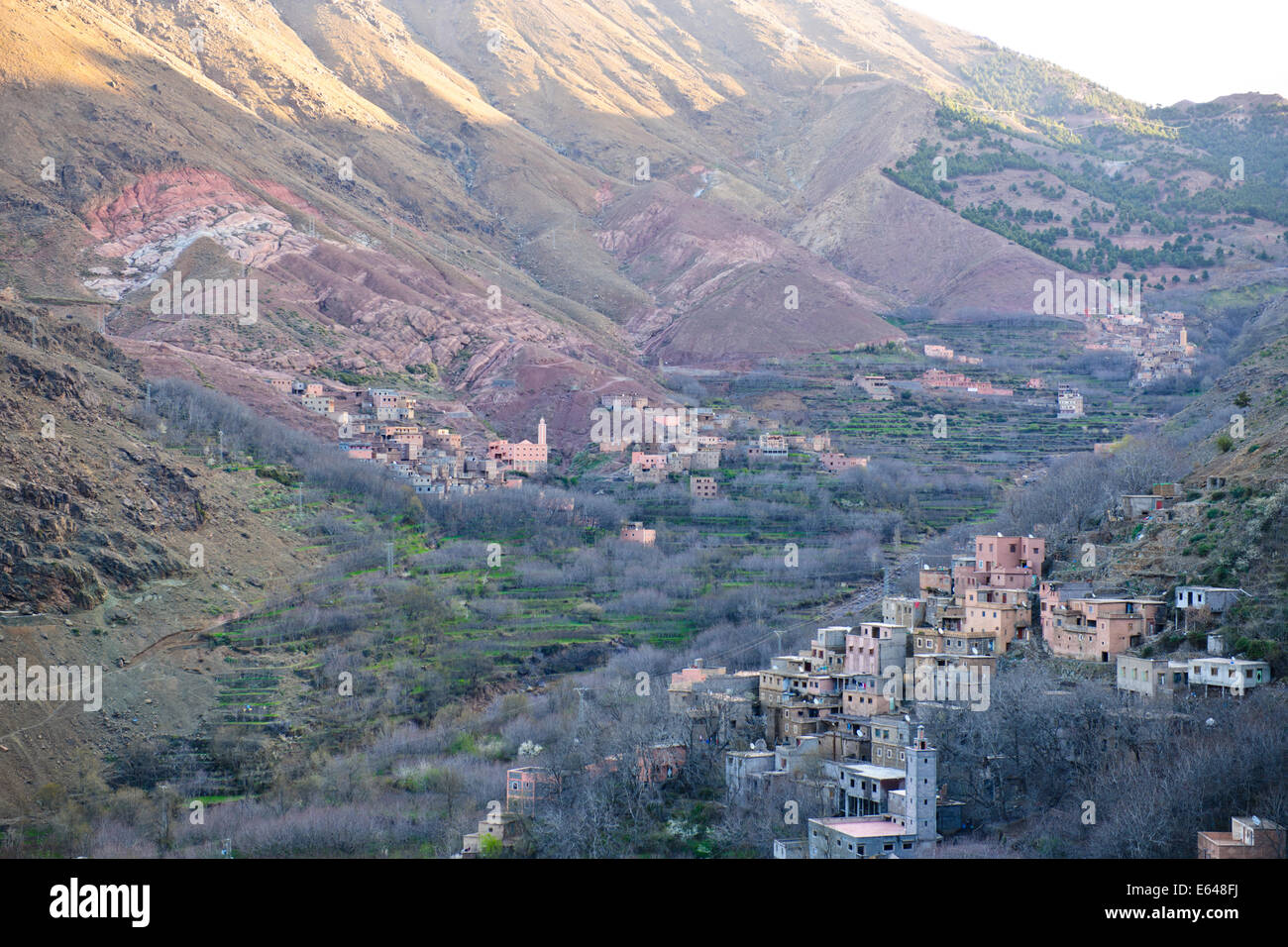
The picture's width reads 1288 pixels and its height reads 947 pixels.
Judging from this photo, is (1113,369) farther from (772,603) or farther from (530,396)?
(772,603)

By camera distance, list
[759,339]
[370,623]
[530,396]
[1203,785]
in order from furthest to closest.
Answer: [759,339] → [530,396] → [370,623] → [1203,785]

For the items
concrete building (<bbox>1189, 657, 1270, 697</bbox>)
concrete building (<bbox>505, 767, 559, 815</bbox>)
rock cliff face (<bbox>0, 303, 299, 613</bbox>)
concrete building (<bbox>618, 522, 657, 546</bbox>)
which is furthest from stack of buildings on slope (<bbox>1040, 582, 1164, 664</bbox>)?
rock cliff face (<bbox>0, 303, 299, 613</bbox>)

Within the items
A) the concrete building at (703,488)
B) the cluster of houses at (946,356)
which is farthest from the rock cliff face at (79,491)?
the cluster of houses at (946,356)

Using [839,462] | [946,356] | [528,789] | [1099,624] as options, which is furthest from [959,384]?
[528,789]

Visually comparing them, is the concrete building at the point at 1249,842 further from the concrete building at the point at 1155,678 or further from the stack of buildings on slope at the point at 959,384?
the stack of buildings on slope at the point at 959,384

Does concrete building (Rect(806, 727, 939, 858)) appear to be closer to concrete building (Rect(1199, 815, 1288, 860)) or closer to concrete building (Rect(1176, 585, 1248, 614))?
concrete building (Rect(1199, 815, 1288, 860))
